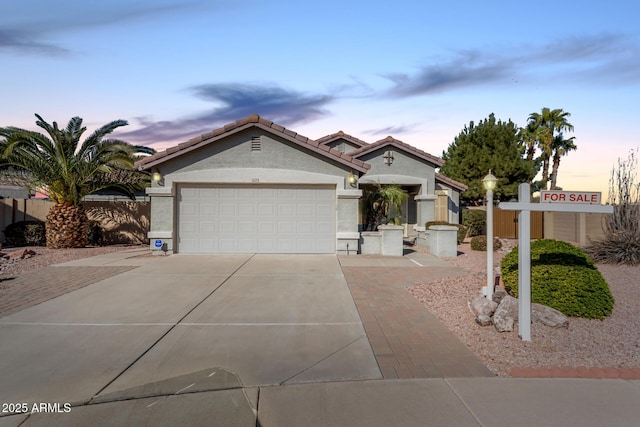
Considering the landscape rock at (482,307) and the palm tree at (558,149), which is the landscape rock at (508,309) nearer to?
the landscape rock at (482,307)

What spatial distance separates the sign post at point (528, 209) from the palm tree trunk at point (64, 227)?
49.7 ft

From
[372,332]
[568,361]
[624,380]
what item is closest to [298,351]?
[372,332]

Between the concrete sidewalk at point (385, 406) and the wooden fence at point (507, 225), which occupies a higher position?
the wooden fence at point (507, 225)

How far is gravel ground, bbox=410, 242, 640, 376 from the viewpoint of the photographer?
16.6 ft

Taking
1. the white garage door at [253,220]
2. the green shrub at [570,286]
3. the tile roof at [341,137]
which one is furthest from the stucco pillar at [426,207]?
the green shrub at [570,286]

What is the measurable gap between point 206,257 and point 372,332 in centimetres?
858

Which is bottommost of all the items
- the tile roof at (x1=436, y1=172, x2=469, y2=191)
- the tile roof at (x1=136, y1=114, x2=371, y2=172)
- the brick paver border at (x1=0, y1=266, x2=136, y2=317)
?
the brick paver border at (x1=0, y1=266, x2=136, y2=317)

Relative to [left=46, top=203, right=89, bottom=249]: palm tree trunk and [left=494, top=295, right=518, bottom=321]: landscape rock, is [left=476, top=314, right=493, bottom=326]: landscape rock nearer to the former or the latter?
[left=494, top=295, right=518, bottom=321]: landscape rock

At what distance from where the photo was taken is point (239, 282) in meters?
9.55

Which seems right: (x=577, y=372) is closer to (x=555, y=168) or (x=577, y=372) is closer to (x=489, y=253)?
(x=489, y=253)

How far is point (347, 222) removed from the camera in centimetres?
1434

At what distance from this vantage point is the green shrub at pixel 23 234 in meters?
16.8

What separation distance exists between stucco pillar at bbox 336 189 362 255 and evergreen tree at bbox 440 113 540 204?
18.8m

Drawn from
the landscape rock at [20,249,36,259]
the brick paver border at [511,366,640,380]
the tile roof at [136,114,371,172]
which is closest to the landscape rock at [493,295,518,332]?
the brick paver border at [511,366,640,380]
